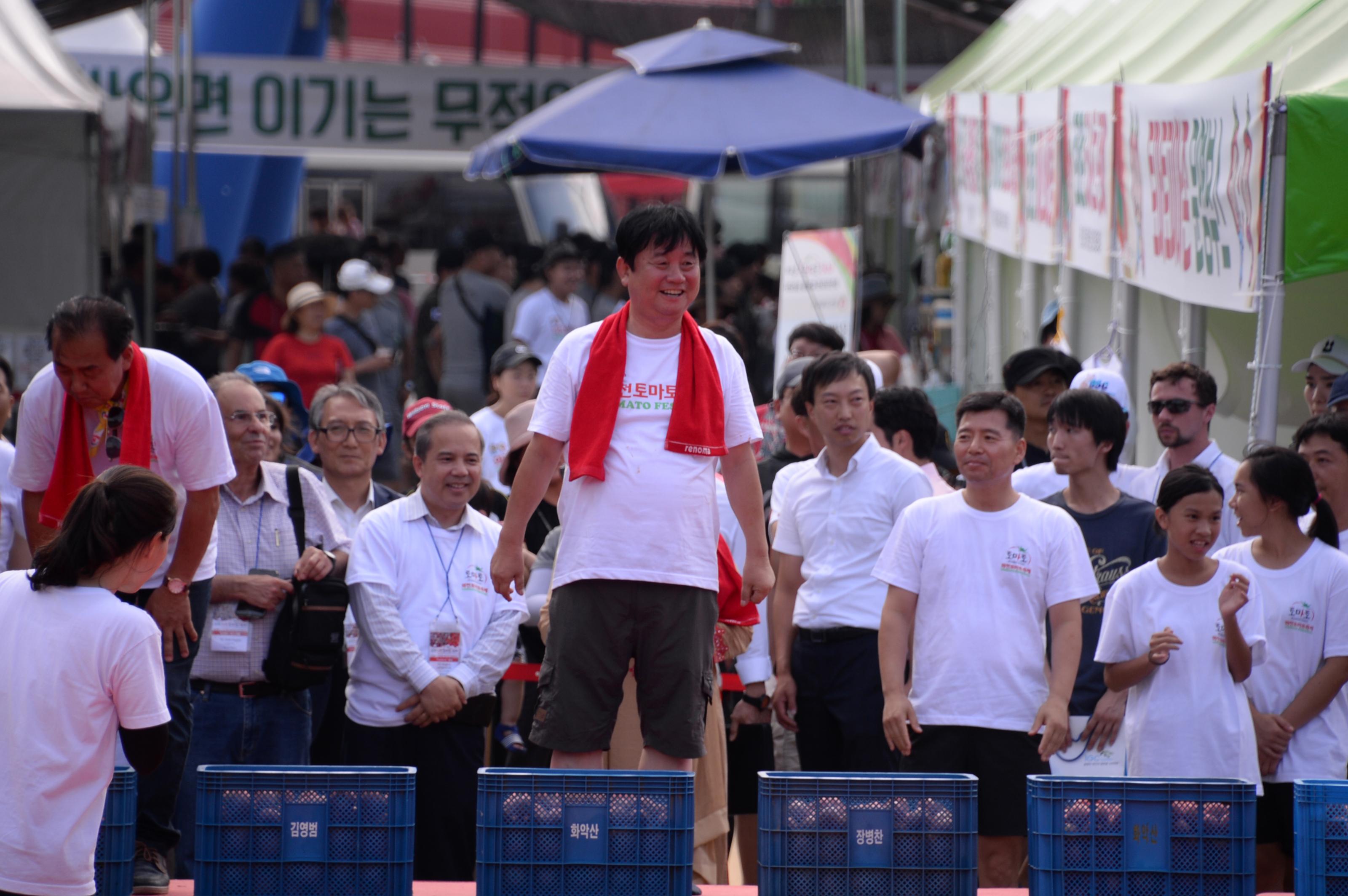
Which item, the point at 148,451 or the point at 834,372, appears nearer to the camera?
the point at 148,451

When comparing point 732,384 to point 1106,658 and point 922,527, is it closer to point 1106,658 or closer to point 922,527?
point 922,527

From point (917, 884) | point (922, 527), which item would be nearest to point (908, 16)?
point (922, 527)

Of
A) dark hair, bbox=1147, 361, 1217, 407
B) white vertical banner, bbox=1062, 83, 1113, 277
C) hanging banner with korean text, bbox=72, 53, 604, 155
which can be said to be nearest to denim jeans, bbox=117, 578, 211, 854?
dark hair, bbox=1147, 361, 1217, 407

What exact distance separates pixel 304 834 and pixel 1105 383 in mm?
3536

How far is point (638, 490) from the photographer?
Answer: 3854 mm

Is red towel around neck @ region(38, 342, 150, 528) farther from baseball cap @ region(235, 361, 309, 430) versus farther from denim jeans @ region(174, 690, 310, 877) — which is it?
baseball cap @ region(235, 361, 309, 430)

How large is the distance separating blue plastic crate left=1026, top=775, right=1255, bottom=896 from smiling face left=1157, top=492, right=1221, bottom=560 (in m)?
1.07

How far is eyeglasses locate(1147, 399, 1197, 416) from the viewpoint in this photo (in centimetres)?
533

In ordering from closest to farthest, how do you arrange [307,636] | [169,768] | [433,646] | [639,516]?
[639,516] < [169,768] < [307,636] < [433,646]

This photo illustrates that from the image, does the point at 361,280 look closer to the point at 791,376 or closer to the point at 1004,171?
the point at 1004,171

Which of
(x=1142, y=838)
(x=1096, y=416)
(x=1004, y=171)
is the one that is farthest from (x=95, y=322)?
(x=1004, y=171)

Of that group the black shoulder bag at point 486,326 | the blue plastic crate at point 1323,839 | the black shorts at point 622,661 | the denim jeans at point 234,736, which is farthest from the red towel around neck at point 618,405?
the black shoulder bag at point 486,326

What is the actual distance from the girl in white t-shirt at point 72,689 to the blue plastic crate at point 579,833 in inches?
30.1

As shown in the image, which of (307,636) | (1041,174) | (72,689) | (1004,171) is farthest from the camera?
(1004,171)
